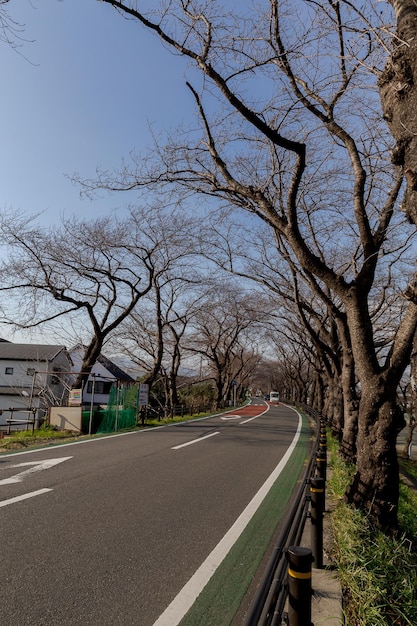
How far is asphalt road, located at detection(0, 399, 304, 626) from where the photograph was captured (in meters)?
3.21

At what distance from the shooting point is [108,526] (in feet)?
15.9

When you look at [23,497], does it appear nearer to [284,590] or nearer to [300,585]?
[284,590]

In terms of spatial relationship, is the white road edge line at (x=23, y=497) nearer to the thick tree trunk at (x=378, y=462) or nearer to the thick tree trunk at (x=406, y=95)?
the thick tree trunk at (x=378, y=462)

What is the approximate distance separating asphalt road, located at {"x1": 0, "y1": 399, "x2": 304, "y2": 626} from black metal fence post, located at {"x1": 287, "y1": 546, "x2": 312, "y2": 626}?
123 cm

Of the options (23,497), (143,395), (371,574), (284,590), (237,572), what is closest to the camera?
(284,590)

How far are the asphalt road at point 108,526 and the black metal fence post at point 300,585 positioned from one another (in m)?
1.23

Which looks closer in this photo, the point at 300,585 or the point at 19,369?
the point at 300,585

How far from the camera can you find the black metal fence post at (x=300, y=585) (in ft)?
7.67

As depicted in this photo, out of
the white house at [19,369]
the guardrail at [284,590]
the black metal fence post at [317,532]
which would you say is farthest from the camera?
the white house at [19,369]

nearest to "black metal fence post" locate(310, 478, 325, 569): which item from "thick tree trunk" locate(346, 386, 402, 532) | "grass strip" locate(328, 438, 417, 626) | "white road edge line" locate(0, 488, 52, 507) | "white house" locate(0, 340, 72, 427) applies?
"grass strip" locate(328, 438, 417, 626)

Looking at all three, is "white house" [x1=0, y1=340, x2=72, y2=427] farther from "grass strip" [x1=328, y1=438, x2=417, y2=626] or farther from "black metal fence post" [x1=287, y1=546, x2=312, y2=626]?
"black metal fence post" [x1=287, y1=546, x2=312, y2=626]

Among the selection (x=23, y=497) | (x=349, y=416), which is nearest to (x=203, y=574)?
(x=23, y=497)

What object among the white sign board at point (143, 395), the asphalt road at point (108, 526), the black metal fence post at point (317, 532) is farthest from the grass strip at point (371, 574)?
the white sign board at point (143, 395)

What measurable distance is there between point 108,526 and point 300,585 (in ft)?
10.3
